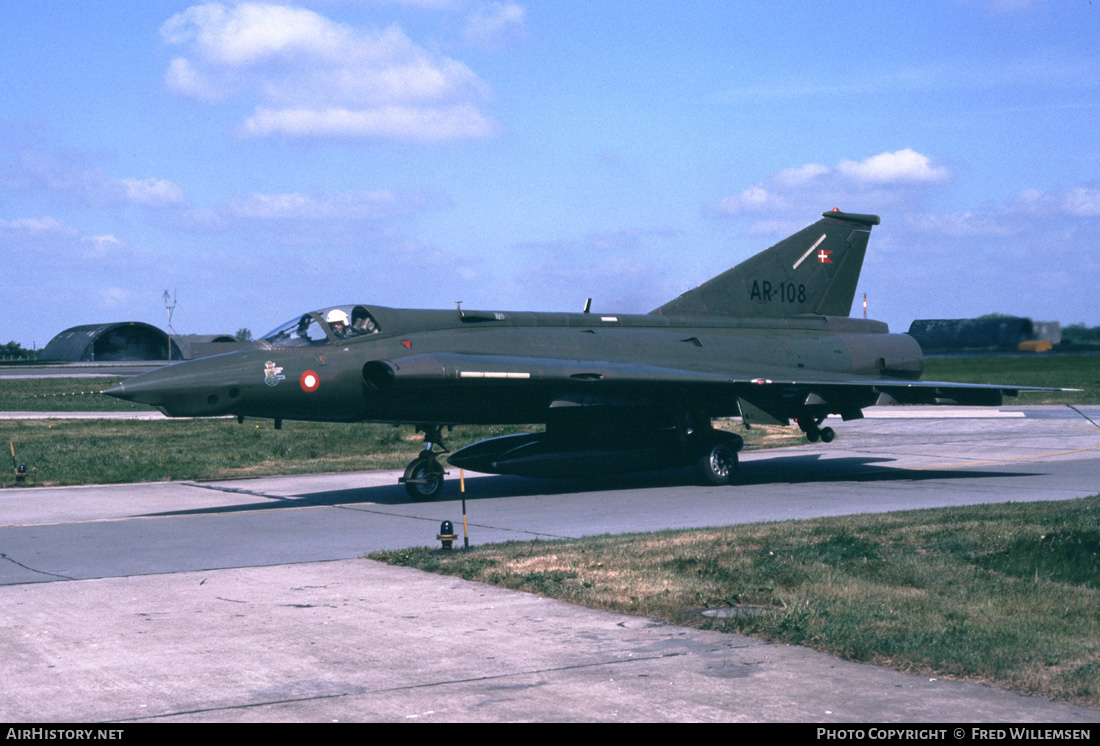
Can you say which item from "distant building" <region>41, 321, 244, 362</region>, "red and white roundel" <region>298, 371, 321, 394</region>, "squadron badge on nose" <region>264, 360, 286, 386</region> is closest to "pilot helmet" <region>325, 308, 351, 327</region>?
"red and white roundel" <region>298, 371, 321, 394</region>

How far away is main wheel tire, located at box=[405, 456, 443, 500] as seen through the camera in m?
16.6

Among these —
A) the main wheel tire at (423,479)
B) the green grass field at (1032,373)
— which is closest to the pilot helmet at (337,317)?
the main wheel tire at (423,479)

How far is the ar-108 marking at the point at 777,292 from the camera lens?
71.3ft

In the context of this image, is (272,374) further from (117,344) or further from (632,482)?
(117,344)

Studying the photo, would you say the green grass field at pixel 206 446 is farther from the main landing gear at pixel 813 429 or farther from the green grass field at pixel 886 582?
the green grass field at pixel 886 582

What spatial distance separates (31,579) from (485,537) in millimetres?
4914

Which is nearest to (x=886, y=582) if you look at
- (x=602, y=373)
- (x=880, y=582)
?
(x=880, y=582)

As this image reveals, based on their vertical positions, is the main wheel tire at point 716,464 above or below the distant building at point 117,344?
below

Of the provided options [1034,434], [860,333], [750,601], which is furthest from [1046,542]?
[1034,434]

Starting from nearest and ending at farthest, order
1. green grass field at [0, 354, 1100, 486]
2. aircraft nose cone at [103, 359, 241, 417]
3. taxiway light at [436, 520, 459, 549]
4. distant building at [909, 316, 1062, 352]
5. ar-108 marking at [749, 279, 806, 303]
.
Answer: taxiway light at [436, 520, 459, 549] → aircraft nose cone at [103, 359, 241, 417] → green grass field at [0, 354, 1100, 486] → ar-108 marking at [749, 279, 806, 303] → distant building at [909, 316, 1062, 352]

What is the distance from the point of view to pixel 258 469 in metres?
21.2

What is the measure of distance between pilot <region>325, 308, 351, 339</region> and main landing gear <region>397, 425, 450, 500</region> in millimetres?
2026

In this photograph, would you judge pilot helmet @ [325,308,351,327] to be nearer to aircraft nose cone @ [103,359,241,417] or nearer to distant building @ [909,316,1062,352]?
aircraft nose cone @ [103,359,241,417]

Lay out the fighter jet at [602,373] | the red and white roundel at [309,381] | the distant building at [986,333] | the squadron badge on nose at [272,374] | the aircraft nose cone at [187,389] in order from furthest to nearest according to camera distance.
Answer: the distant building at [986,333] → the fighter jet at [602,373] → the red and white roundel at [309,381] → the squadron badge on nose at [272,374] → the aircraft nose cone at [187,389]
